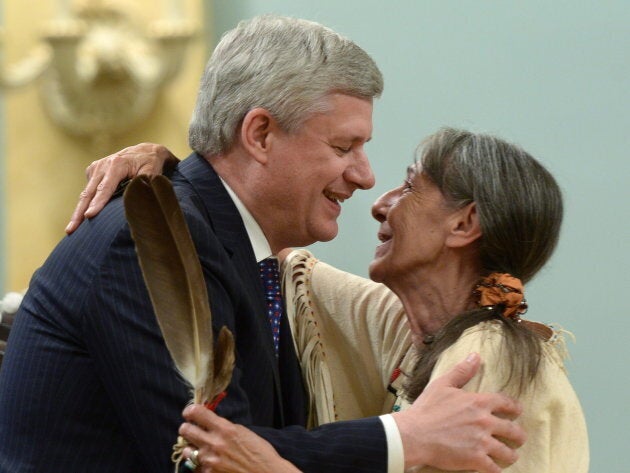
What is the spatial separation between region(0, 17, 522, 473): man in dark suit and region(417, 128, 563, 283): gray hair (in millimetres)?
184

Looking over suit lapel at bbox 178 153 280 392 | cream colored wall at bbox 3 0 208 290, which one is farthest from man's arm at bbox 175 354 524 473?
cream colored wall at bbox 3 0 208 290

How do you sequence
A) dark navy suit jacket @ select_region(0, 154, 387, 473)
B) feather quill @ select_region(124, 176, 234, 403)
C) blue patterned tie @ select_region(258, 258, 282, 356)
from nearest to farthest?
feather quill @ select_region(124, 176, 234, 403) → dark navy suit jacket @ select_region(0, 154, 387, 473) → blue patterned tie @ select_region(258, 258, 282, 356)

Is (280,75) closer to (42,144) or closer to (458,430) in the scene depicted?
(458,430)

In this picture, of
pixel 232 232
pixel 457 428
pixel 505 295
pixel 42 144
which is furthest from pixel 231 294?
pixel 42 144

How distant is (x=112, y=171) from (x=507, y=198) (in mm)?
675

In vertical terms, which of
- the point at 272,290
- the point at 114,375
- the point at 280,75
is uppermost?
the point at 280,75

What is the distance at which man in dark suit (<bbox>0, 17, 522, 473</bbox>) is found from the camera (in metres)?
1.90

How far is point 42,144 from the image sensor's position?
365 cm

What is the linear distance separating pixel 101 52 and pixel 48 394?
1768mm

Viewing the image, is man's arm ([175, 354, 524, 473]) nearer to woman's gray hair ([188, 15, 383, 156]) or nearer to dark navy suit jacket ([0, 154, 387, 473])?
dark navy suit jacket ([0, 154, 387, 473])

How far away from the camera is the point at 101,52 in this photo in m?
3.59

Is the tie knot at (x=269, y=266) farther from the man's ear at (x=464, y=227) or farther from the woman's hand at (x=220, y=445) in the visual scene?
the woman's hand at (x=220, y=445)

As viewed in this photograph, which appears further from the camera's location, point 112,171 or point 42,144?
point 42,144

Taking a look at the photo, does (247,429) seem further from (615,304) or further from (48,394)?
(615,304)
